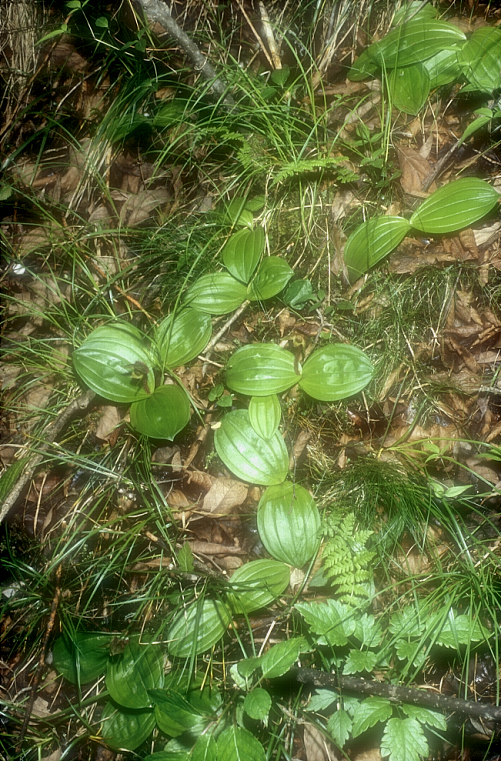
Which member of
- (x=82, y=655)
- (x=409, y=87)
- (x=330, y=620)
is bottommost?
(x=82, y=655)

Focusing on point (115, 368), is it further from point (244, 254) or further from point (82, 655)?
point (82, 655)

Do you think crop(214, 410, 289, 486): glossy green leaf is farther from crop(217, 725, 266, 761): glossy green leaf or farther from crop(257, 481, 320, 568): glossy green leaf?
crop(217, 725, 266, 761): glossy green leaf

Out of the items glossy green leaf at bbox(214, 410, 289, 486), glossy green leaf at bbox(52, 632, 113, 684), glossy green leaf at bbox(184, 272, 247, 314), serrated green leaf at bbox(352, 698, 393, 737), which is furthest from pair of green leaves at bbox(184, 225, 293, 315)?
serrated green leaf at bbox(352, 698, 393, 737)

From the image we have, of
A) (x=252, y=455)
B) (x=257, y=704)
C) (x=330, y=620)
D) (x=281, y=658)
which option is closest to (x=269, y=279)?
(x=252, y=455)

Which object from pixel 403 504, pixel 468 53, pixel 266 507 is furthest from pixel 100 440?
pixel 468 53

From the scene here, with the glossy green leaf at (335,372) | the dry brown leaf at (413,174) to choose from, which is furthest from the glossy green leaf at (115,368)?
the dry brown leaf at (413,174)

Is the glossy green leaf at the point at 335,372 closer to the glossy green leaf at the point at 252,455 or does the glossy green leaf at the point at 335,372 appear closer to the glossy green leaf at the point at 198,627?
the glossy green leaf at the point at 252,455
